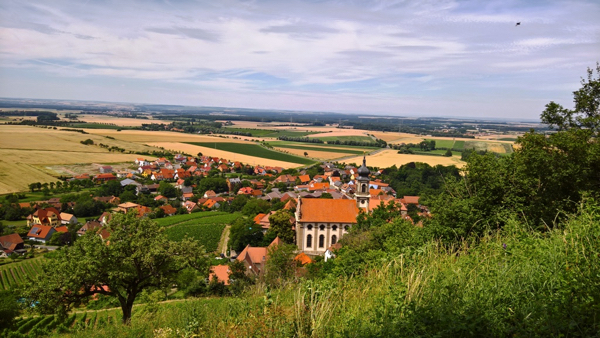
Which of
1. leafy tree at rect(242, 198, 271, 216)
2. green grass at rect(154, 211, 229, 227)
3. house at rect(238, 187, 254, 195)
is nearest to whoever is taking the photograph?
green grass at rect(154, 211, 229, 227)

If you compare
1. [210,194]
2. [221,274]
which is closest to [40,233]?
[210,194]

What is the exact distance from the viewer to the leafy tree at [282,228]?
36.0 m

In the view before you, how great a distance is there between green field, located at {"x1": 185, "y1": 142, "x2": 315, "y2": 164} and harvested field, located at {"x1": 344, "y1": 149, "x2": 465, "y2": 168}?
48.0 ft

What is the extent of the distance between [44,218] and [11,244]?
9076 mm

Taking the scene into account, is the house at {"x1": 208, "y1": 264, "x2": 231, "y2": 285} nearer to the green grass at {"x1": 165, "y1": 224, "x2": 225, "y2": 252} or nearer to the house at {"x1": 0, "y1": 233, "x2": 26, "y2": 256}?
the green grass at {"x1": 165, "y1": 224, "x2": 225, "y2": 252}

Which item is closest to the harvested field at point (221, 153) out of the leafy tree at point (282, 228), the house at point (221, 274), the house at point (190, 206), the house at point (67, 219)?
the house at point (190, 206)

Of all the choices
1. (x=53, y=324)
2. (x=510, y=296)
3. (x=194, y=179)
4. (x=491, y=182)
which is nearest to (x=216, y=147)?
(x=194, y=179)

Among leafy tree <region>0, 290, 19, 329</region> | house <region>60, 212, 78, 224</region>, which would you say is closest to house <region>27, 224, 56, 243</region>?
house <region>60, 212, 78, 224</region>

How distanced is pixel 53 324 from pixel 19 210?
37.2 metres

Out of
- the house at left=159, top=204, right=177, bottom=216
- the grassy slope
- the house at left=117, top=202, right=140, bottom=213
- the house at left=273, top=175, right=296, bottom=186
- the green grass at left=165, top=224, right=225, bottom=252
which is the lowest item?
the house at left=159, top=204, right=177, bottom=216

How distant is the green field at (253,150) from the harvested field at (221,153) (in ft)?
11.9

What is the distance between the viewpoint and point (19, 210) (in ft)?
152

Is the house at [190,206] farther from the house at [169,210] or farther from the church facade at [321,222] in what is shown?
the church facade at [321,222]

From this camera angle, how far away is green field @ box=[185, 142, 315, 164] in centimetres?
10069
